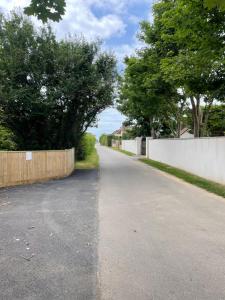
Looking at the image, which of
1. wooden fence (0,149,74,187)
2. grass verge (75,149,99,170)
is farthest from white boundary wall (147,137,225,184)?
wooden fence (0,149,74,187)

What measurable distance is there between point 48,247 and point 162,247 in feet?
6.16

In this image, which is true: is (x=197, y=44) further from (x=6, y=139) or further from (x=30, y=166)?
(x=6, y=139)

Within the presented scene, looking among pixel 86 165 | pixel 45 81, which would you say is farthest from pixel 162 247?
pixel 86 165

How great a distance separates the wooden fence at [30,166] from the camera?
496 inches

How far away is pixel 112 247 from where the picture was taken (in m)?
5.43

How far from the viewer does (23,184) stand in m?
13.1

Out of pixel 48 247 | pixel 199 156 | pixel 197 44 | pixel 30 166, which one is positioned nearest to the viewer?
pixel 48 247

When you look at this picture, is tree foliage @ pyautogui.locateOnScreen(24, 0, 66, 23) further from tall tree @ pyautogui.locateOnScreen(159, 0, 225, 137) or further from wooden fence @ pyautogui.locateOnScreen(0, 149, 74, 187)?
wooden fence @ pyautogui.locateOnScreen(0, 149, 74, 187)

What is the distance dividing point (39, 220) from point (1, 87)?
32.2ft

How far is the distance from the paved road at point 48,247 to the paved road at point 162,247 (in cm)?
27

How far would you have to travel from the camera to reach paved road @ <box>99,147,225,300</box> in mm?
3889

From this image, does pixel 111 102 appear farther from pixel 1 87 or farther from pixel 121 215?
pixel 121 215

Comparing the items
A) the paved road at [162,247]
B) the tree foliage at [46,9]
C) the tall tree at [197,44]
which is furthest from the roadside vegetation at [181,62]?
the paved road at [162,247]

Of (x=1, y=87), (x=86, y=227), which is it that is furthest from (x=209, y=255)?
(x=1, y=87)
